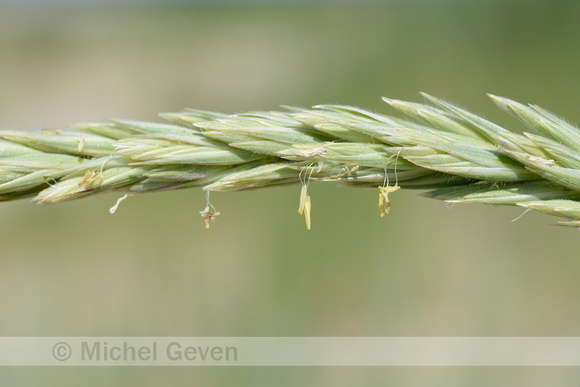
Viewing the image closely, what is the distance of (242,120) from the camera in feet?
1.75

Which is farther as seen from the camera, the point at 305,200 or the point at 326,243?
the point at 326,243

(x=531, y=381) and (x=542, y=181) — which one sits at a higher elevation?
(x=542, y=181)

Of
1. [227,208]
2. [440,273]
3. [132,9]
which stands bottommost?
[440,273]

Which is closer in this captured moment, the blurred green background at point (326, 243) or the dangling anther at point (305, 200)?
the dangling anther at point (305, 200)

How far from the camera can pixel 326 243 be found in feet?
6.63

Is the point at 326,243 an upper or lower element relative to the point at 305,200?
upper

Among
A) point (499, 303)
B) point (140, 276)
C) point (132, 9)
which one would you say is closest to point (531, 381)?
point (499, 303)

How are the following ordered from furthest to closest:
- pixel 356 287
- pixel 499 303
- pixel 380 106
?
pixel 380 106, pixel 356 287, pixel 499 303

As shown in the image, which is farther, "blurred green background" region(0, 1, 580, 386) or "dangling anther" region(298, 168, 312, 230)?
"blurred green background" region(0, 1, 580, 386)

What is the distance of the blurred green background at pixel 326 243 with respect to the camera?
5.24 ft

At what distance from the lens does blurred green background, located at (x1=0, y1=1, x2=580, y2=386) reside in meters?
1.60

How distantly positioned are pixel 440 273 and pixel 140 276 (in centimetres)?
121

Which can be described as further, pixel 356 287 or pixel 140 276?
pixel 140 276

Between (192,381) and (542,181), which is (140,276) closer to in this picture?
(192,381)
